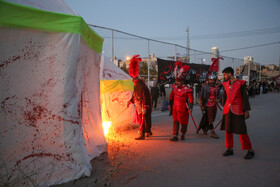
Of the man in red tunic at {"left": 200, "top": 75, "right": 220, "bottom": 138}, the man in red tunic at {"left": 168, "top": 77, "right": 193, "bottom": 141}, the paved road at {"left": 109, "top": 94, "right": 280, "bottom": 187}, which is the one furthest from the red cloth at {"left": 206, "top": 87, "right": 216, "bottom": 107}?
the paved road at {"left": 109, "top": 94, "right": 280, "bottom": 187}

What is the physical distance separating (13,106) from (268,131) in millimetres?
6817

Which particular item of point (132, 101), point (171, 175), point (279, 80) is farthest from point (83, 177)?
point (279, 80)

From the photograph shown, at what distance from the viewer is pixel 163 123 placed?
25.5 feet

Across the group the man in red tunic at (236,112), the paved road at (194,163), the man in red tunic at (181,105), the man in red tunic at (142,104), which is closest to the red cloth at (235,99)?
the man in red tunic at (236,112)

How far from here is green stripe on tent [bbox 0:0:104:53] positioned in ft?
8.86

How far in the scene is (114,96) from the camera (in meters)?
6.52

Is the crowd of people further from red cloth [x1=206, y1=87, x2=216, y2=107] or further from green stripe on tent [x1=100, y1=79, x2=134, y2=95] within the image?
green stripe on tent [x1=100, y1=79, x2=134, y2=95]

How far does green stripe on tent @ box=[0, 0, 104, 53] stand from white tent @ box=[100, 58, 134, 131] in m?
3.05

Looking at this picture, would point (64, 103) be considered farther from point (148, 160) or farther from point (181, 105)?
point (181, 105)

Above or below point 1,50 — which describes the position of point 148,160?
below

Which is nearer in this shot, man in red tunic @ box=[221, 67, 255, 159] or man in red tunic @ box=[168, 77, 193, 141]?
man in red tunic @ box=[221, 67, 255, 159]

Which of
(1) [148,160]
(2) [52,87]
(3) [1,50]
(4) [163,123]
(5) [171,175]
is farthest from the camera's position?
(4) [163,123]

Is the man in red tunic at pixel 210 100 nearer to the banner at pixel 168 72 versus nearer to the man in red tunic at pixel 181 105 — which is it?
the man in red tunic at pixel 181 105

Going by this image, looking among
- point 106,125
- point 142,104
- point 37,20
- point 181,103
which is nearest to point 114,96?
point 106,125
